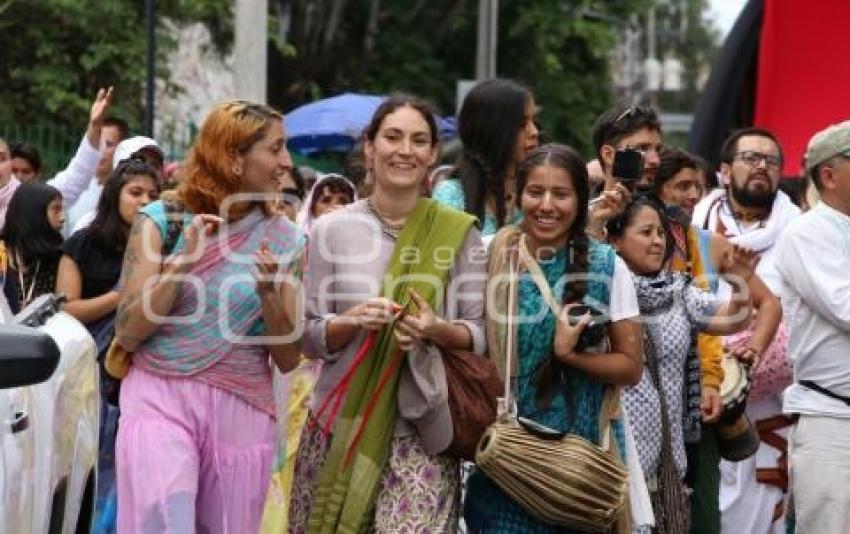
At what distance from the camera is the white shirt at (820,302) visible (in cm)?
800

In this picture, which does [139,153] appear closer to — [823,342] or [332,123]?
[823,342]

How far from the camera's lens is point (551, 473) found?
664 centimetres

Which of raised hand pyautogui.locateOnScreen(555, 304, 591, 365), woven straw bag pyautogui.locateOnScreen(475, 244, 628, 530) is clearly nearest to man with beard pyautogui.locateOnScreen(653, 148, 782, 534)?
raised hand pyautogui.locateOnScreen(555, 304, 591, 365)

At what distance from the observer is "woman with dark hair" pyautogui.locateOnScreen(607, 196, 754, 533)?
7754 mm

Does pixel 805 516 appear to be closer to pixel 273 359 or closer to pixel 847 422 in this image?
pixel 847 422

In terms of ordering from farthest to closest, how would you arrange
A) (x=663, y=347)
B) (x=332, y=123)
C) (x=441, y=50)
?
(x=441, y=50) < (x=332, y=123) < (x=663, y=347)

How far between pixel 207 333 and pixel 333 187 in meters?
4.94

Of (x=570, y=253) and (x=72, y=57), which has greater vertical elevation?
(x=72, y=57)

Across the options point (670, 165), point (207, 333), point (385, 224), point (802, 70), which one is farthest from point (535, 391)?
point (802, 70)

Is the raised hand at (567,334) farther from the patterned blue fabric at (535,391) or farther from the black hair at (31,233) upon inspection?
the black hair at (31,233)

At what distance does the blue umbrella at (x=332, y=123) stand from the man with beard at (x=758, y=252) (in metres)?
9.06

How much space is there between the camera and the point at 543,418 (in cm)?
688

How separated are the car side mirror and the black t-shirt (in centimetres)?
500

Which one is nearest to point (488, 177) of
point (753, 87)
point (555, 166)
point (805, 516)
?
point (555, 166)
